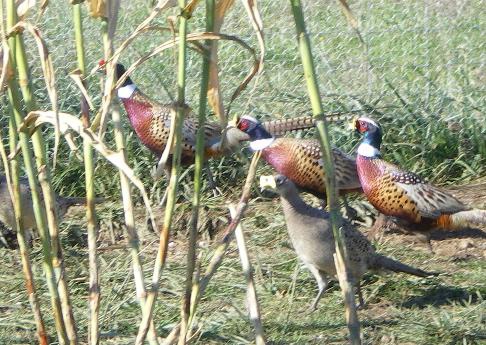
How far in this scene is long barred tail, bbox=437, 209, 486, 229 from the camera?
5.94 metres

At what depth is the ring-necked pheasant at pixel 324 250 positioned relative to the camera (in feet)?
16.8

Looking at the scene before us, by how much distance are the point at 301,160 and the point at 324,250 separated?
1.64m

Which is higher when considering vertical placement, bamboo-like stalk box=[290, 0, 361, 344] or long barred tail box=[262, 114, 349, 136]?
bamboo-like stalk box=[290, 0, 361, 344]

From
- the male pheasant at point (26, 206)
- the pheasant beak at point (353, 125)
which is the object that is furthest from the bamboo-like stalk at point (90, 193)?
the pheasant beak at point (353, 125)

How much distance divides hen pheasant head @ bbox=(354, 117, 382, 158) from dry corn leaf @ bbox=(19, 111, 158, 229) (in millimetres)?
3821

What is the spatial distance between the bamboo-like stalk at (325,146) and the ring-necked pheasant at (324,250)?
2.68m

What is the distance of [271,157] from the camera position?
22.4 ft

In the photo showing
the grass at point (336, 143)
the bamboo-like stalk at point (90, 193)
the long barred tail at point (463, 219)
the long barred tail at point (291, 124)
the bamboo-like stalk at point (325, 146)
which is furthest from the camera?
the long barred tail at point (291, 124)

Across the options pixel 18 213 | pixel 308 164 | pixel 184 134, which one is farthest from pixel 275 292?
pixel 18 213

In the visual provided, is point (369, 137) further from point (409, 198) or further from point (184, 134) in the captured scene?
point (184, 134)

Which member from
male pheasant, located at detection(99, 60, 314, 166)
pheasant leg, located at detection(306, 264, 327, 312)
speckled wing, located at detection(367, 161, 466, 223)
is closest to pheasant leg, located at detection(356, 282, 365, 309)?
pheasant leg, located at detection(306, 264, 327, 312)

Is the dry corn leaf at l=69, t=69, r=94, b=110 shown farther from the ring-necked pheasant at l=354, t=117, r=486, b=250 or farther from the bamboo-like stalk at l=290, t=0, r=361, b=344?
the ring-necked pheasant at l=354, t=117, r=486, b=250

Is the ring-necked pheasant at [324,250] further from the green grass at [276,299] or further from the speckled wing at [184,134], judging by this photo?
the speckled wing at [184,134]

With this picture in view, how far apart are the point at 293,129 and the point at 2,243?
2.21m
